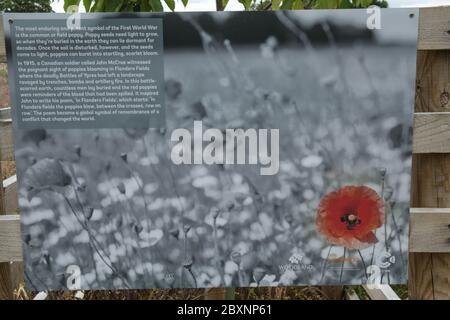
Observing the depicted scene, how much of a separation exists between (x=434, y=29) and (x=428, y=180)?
619mm

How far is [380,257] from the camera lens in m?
2.16

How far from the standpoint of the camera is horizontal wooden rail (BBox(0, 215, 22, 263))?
2.10 m

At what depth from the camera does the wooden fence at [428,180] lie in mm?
2051

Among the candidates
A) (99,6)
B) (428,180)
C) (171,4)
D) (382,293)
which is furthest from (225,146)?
(382,293)

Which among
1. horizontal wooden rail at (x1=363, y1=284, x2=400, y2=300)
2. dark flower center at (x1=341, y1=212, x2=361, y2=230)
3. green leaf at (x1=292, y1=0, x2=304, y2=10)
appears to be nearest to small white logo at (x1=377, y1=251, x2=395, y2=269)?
dark flower center at (x1=341, y1=212, x2=361, y2=230)

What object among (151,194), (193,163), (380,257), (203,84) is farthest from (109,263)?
(380,257)

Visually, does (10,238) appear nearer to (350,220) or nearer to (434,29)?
(350,220)

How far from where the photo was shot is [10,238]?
2107 millimetres

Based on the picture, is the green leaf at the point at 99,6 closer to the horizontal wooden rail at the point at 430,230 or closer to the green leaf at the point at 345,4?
the green leaf at the point at 345,4

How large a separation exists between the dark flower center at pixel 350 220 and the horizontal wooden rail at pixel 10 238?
133cm

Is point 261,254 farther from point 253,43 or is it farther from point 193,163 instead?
point 253,43

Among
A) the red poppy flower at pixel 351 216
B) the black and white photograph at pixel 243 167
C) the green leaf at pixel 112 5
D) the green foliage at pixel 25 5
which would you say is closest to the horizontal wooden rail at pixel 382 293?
the black and white photograph at pixel 243 167

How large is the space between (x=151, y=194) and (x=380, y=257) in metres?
0.98
